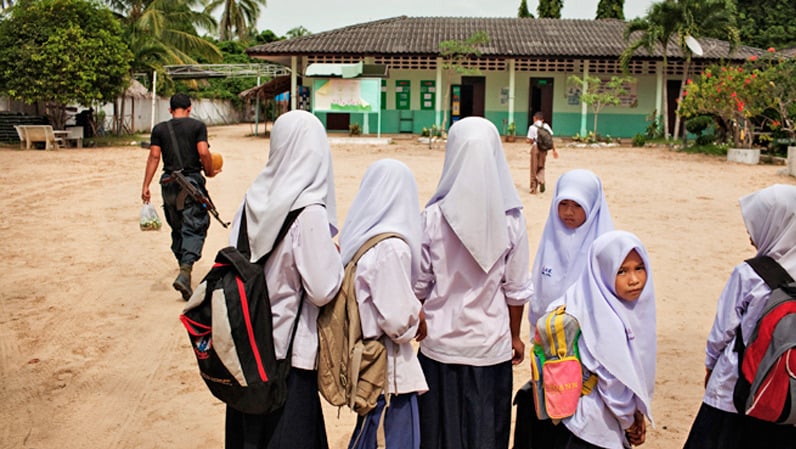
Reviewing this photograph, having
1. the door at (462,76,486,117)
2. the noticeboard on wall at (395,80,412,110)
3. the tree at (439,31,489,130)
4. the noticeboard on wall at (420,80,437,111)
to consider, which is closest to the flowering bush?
the tree at (439,31,489,130)

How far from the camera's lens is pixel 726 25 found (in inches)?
915

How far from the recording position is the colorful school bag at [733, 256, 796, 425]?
2422 mm

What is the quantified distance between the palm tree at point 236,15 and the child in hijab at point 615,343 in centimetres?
4455

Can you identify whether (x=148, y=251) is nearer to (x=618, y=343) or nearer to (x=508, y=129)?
(x=618, y=343)

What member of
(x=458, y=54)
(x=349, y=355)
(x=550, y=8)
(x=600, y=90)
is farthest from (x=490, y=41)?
(x=349, y=355)

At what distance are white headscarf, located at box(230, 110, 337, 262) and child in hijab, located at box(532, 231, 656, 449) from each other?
103 centimetres

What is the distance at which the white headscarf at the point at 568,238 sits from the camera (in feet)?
10.5

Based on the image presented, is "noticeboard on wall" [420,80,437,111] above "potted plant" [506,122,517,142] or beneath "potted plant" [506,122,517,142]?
above

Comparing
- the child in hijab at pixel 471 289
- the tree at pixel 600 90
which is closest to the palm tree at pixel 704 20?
the tree at pixel 600 90

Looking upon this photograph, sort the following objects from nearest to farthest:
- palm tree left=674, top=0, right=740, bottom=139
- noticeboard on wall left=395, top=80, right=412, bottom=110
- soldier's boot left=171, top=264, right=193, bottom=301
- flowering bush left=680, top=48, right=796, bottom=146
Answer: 1. soldier's boot left=171, top=264, right=193, bottom=301
2. flowering bush left=680, top=48, right=796, bottom=146
3. palm tree left=674, top=0, right=740, bottom=139
4. noticeboard on wall left=395, top=80, right=412, bottom=110

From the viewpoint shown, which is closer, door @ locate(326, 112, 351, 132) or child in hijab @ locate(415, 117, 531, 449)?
child in hijab @ locate(415, 117, 531, 449)

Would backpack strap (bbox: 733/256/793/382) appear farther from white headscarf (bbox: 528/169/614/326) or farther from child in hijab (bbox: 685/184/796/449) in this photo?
white headscarf (bbox: 528/169/614/326)

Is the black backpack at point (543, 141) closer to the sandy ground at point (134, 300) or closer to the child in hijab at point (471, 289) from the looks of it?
the sandy ground at point (134, 300)

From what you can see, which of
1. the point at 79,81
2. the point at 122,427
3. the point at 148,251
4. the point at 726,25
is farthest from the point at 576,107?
the point at 122,427
